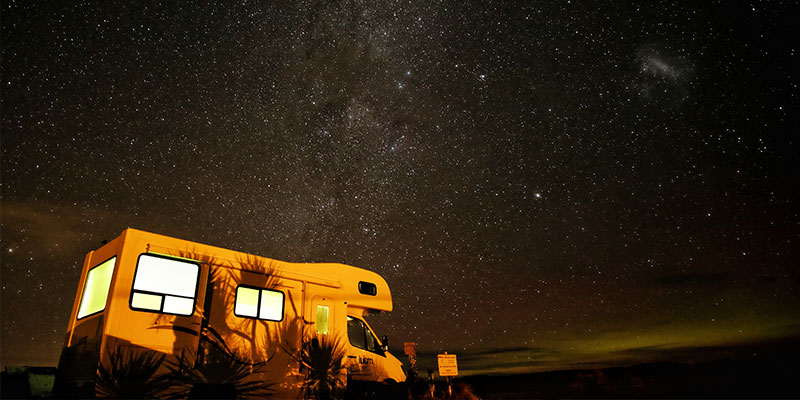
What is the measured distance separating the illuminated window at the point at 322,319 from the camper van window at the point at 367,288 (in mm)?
981

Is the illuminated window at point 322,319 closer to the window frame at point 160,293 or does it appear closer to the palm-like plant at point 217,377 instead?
the palm-like plant at point 217,377

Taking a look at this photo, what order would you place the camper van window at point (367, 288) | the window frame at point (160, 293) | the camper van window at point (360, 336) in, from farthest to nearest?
the camper van window at point (367, 288) < the camper van window at point (360, 336) < the window frame at point (160, 293)

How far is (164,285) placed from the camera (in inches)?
247

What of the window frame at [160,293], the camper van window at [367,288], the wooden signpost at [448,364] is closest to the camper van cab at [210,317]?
the window frame at [160,293]

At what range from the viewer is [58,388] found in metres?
5.73

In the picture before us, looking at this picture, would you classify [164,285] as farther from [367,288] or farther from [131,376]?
[367,288]

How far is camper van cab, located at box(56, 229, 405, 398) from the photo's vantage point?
5797 millimetres

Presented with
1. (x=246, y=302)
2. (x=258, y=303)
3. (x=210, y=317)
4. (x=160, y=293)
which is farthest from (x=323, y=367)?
(x=160, y=293)

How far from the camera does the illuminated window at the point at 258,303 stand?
705 centimetres

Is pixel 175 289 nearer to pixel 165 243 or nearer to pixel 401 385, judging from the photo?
pixel 165 243

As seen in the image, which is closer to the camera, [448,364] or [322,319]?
[322,319]

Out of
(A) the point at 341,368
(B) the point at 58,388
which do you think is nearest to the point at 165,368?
(B) the point at 58,388

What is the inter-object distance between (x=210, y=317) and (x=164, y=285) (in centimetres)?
86

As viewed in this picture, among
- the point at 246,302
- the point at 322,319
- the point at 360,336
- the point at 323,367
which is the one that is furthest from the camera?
the point at 360,336
